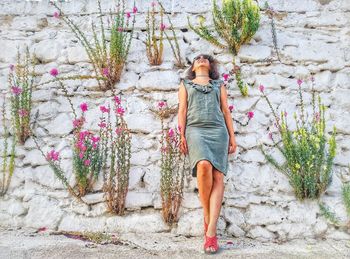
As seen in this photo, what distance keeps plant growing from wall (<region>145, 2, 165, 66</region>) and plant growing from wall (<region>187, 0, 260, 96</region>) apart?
0.34m

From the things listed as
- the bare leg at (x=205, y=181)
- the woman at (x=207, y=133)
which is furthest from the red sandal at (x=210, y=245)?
the bare leg at (x=205, y=181)

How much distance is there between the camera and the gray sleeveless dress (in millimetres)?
2992

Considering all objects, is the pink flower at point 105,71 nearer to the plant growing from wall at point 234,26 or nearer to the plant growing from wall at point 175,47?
the plant growing from wall at point 175,47

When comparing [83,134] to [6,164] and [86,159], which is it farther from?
[6,164]

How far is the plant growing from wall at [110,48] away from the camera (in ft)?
12.4

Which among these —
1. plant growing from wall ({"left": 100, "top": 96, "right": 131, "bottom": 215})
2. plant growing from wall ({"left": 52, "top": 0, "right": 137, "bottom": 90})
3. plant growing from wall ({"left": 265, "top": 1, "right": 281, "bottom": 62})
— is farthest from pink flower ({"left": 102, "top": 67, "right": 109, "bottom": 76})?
plant growing from wall ({"left": 265, "top": 1, "right": 281, "bottom": 62})

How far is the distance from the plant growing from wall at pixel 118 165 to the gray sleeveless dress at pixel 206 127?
57cm

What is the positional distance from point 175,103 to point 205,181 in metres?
1.01

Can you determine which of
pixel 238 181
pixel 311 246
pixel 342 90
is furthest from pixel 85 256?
pixel 342 90

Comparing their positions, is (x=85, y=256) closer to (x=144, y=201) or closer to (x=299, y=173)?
→ (x=144, y=201)

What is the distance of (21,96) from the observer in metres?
3.70

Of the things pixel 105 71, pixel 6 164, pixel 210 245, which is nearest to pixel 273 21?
pixel 105 71

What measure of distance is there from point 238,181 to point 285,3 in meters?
2.03

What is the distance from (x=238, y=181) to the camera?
11.0ft
